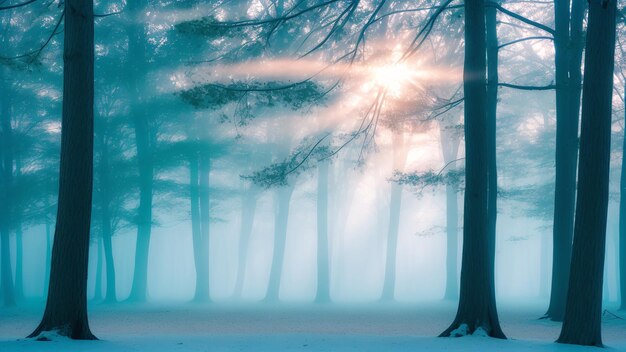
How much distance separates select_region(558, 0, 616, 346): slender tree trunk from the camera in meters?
10.4

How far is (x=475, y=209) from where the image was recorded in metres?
11.8

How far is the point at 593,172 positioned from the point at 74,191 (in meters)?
8.06

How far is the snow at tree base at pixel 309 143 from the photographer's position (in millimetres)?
10602

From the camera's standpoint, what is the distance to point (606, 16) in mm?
10469

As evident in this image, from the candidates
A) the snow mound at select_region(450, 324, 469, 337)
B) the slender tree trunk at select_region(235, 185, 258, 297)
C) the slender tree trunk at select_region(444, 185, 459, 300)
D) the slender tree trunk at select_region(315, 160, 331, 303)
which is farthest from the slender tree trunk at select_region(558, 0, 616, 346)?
the slender tree trunk at select_region(235, 185, 258, 297)

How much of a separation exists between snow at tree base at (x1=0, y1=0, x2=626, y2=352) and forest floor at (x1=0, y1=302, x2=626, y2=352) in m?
0.11

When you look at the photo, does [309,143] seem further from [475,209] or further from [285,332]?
[475,209]

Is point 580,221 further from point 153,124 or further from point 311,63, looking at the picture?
point 153,124

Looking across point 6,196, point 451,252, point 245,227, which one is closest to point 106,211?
point 6,196

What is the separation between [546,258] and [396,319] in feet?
86.5

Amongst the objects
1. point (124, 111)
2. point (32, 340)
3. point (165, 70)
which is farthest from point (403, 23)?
point (32, 340)

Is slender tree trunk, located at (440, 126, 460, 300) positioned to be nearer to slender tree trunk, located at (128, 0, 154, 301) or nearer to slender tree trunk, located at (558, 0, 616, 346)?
slender tree trunk, located at (128, 0, 154, 301)

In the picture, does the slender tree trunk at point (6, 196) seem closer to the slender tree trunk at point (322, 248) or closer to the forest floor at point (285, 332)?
the forest floor at point (285, 332)

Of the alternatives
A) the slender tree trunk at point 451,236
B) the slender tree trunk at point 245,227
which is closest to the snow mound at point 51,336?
the slender tree trunk at point 451,236
